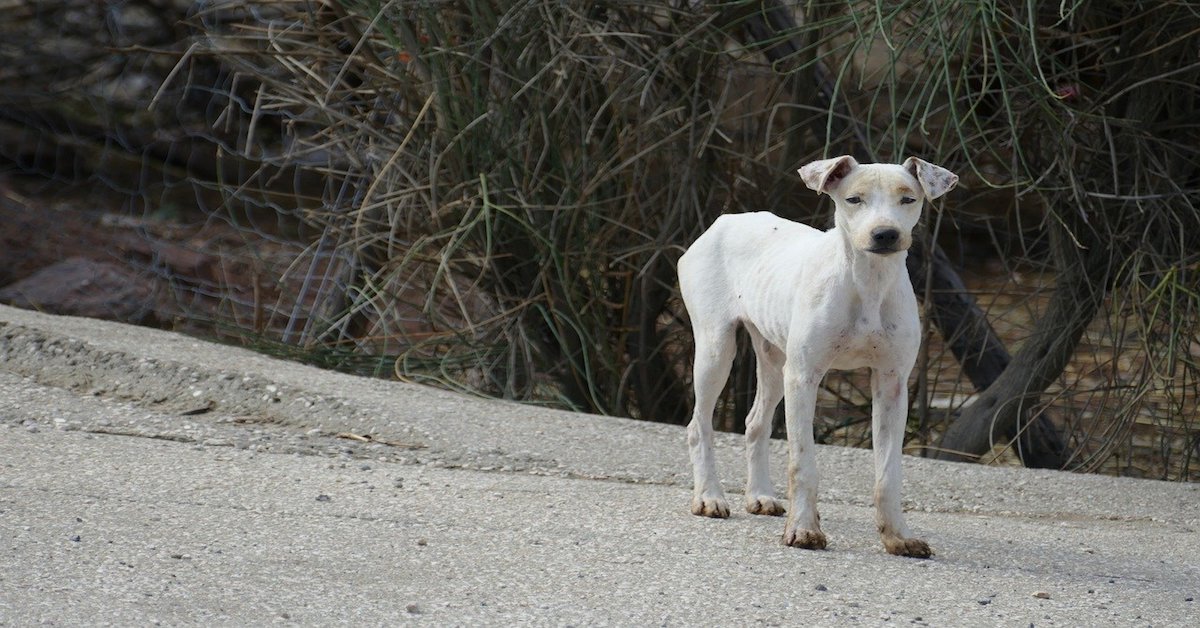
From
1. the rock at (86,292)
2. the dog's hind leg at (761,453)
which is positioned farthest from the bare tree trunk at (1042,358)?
the rock at (86,292)

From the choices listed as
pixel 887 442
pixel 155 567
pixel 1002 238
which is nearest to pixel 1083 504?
pixel 887 442

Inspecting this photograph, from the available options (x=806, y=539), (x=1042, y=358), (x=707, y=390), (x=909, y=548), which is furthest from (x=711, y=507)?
(x=1042, y=358)

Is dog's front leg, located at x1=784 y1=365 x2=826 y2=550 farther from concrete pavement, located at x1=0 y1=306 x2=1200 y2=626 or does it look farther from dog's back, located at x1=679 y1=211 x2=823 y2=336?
dog's back, located at x1=679 y1=211 x2=823 y2=336

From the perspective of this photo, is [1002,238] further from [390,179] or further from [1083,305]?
[390,179]

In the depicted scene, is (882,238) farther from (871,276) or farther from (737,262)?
(737,262)

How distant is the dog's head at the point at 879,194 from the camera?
3.79m

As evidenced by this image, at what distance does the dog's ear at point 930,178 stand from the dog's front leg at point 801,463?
55 cm

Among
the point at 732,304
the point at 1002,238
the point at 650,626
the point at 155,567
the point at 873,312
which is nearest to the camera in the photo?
the point at 650,626

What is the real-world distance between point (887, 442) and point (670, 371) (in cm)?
278

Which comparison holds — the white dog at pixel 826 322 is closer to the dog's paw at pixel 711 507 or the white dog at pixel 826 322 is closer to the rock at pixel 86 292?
the dog's paw at pixel 711 507

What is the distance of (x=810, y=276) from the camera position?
412 cm

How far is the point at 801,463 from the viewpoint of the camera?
4.06 m

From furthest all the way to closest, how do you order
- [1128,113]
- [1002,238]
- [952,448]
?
[1002,238] → [952,448] → [1128,113]

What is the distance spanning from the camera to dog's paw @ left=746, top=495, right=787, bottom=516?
4.50m
